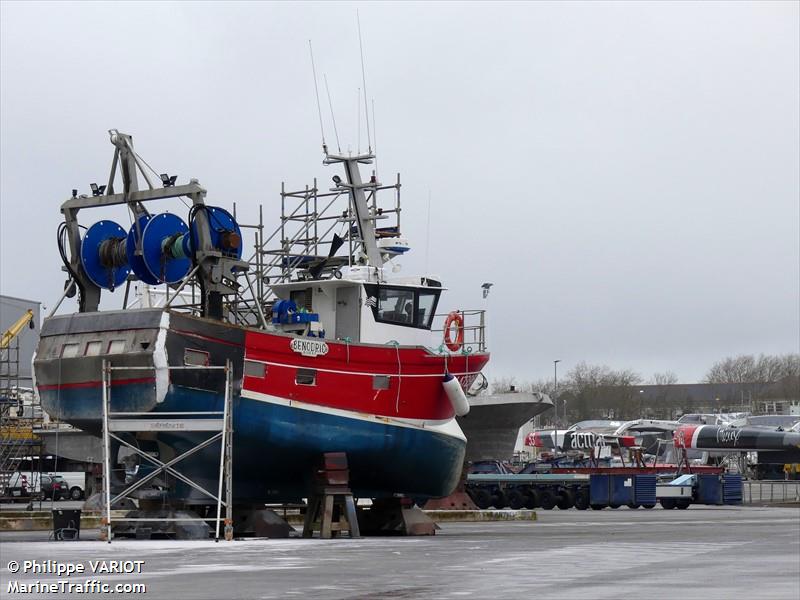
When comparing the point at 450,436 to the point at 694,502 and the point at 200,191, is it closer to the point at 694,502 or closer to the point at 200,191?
the point at 200,191

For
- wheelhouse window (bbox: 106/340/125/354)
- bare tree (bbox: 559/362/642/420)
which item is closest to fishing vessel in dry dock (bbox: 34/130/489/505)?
wheelhouse window (bbox: 106/340/125/354)

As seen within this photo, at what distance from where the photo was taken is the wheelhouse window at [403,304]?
3027 cm

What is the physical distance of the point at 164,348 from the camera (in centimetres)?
2511

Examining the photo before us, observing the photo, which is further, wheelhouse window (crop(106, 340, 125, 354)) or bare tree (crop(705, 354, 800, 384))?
bare tree (crop(705, 354, 800, 384))

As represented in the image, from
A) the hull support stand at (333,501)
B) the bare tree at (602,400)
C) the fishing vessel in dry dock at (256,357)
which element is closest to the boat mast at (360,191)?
the fishing vessel in dry dock at (256,357)

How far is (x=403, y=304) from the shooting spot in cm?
3083

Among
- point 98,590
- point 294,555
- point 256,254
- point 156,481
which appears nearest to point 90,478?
point 256,254

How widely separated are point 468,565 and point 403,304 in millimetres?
13398

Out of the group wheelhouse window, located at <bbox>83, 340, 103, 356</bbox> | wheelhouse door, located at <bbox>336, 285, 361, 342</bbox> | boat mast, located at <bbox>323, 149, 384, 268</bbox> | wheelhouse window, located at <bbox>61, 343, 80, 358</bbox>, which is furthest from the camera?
boat mast, located at <bbox>323, 149, 384, 268</bbox>

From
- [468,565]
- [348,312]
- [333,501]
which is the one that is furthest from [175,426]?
[468,565]

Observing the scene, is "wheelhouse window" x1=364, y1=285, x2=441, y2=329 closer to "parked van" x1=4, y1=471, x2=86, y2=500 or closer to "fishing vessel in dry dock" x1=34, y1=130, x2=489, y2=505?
"fishing vessel in dry dock" x1=34, y1=130, x2=489, y2=505

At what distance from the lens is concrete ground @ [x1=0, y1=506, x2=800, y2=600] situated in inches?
555

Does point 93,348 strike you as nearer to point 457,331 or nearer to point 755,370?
point 457,331

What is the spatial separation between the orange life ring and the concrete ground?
5021 millimetres
